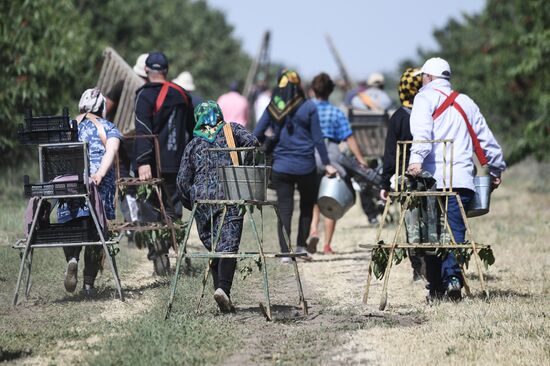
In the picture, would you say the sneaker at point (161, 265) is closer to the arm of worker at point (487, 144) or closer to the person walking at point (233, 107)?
the arm of worker at point (487, 144)

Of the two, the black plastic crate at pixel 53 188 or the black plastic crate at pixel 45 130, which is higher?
the black plastic crate at pixel 45 130

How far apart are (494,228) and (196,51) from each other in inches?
1924

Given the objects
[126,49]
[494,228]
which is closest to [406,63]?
[126,49]

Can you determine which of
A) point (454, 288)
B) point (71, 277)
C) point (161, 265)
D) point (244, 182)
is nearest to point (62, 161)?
point (71, 277)

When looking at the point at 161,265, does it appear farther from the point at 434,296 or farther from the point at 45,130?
Answer: the point at 434,296

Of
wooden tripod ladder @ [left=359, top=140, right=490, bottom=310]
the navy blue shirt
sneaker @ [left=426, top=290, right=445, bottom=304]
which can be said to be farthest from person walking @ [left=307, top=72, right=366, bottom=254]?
wooden tripod ladder @ [left=359, top=140, right=490, bottom=310]

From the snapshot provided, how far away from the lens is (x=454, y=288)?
33.9 ft

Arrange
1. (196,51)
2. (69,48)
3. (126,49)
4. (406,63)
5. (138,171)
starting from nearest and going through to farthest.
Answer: (138,171), (69,48), (126,49), (406,63), (196,51)

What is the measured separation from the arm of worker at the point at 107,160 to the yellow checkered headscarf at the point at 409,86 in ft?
8.17

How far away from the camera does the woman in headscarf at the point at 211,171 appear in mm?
9875

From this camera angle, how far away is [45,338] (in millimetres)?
8734

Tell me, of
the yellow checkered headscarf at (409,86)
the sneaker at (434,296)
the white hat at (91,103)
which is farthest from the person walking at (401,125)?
the white hat at (91,103)

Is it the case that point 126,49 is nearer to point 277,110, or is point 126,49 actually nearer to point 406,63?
point 406,63

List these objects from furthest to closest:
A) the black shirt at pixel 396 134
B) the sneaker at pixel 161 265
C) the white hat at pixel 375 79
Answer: the white hat at pixel 375 79 < the sneaker at pixel 161 265 < the black shirt at pixel 396 134
